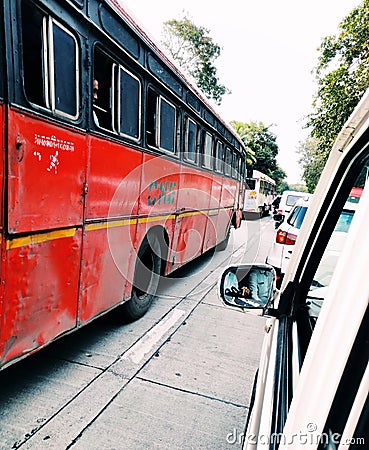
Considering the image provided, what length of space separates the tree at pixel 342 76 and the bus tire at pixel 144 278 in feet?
34.5

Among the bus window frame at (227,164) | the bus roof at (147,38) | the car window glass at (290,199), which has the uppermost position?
the bus roof at (147,38)

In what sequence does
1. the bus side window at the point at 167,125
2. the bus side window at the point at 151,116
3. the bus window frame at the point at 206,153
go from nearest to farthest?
the bus side window at the point at 151,116 < the bus side window at the point at 167,125 < the bus window frame at the point at 206,153

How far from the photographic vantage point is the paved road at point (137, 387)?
255cm

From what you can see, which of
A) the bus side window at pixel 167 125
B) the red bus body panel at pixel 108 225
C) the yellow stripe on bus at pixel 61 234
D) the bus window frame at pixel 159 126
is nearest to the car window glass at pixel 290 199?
the bus window frame at pixel 159 126

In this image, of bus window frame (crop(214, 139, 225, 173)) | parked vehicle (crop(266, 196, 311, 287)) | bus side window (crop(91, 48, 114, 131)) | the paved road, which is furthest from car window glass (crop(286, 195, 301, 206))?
bus side window (crop(91, 48, 114, 131))

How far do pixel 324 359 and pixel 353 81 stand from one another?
14412mm

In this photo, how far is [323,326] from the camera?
796 millimetres

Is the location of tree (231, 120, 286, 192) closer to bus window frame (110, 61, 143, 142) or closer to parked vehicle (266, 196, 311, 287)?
parked vehicle (266, 196, 311, 287)

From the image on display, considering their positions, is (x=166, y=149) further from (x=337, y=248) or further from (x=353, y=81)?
(x=353, y=81)

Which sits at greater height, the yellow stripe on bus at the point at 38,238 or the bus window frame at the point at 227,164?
the bus window frame at the point at 227,164

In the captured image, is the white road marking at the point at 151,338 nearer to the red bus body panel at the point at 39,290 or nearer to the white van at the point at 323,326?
the red bus body panel at the point at 39,290

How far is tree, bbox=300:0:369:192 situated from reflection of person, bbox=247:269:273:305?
12.2 meters

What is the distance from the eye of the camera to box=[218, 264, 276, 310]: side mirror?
1773 millimetres

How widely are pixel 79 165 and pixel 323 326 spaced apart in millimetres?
2507
